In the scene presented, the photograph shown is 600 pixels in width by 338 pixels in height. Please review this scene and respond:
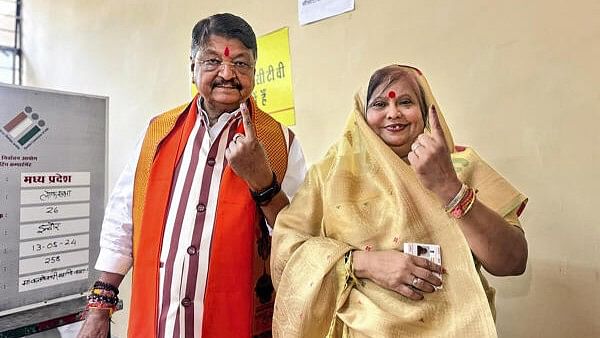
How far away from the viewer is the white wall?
1103 millimetres

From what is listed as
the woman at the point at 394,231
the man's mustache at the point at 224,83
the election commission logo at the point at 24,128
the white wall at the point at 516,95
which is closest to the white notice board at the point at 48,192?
the election commission logo at the point at 24,128

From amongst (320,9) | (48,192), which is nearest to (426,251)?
(320,9)

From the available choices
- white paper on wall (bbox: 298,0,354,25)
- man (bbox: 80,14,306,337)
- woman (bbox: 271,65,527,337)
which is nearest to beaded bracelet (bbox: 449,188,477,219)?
woman (bbox: 271,65,527,337)

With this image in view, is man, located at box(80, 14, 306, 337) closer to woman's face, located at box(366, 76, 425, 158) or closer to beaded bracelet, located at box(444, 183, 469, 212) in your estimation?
woman's face, located at box(366, 76, 425, 158)

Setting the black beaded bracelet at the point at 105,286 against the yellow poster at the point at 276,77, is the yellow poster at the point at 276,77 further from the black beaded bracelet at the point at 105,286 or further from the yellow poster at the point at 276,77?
the black beaded bracelet at the point at 105,286

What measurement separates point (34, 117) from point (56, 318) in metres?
0.68

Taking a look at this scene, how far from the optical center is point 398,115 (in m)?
0.93

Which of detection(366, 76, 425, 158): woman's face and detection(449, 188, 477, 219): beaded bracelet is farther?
detection(366, 76, 425, 158): woman's face

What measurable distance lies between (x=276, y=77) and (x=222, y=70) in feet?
2.43

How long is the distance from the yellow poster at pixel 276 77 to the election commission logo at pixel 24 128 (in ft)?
2.53

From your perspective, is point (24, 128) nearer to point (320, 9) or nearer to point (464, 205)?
point (320, 9)

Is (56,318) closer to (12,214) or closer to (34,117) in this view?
(12,214)

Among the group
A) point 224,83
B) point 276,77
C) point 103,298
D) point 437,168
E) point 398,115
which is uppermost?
point 276,77

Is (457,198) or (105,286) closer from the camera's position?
(457,198)
